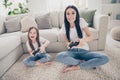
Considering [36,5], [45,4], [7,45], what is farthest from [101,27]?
[36,5]

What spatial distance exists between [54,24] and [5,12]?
1.59m

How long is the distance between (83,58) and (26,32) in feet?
4.26

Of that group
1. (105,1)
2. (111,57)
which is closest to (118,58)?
(111,57)

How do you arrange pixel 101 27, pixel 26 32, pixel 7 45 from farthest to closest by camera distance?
1. pixel 26 32
2. pixel 101 27
3. pixel 7 45

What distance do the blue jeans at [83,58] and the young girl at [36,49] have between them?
381 millimetres

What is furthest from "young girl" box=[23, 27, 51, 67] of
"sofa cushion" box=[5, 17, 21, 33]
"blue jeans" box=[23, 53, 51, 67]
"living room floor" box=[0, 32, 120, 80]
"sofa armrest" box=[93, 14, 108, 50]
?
"sofa armrest" box=[93, 14, 108, 50]

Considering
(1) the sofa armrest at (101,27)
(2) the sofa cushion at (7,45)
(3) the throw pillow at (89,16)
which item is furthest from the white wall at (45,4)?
(2) the sofa cushion at (7,45)

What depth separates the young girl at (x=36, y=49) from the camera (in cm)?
239

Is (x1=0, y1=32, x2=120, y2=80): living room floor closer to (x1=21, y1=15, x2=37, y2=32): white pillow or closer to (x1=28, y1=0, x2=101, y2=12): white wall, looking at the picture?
(x1=21, y1=15, x2=37, y2=32): white pillow

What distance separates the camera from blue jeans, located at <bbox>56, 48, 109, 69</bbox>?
1992mm

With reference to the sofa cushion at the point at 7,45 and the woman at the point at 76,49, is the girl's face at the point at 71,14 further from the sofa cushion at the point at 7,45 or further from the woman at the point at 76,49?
the sofa cushion at the point at 7,45

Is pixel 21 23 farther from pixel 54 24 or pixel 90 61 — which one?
pixel 90 61

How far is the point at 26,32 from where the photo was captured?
2916 mm

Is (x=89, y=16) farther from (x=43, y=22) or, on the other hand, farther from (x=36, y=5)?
(x=36, y=5)
